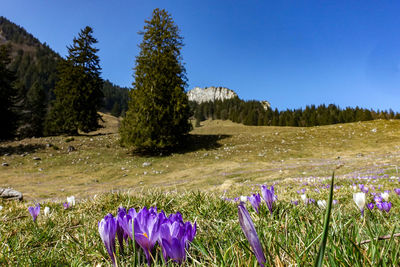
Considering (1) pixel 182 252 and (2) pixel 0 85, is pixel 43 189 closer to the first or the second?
(1) pixel 182 252

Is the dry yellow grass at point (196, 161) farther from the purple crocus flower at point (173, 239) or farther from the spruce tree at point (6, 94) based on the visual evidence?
the spruce tree at point (6, 94)

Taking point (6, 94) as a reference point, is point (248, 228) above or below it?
below

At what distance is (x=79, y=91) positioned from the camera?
94.1ft

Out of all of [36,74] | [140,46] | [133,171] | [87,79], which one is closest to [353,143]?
[133,171]

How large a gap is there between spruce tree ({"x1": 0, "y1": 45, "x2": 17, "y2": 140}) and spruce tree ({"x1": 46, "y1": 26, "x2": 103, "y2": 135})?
239 inches

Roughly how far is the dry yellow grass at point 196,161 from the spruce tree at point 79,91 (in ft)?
15.3

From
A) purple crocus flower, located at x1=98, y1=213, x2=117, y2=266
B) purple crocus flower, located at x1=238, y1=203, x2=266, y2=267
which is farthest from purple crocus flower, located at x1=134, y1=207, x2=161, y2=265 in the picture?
purple crocus flower, located at x1=238, y1=203, x2=266, y2=267

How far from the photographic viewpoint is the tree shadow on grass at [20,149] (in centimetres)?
1995

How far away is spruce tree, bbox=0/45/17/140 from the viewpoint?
27938 millimetres

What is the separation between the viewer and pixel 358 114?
232ft

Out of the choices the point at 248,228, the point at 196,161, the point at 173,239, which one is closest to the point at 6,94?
the point at 196,161

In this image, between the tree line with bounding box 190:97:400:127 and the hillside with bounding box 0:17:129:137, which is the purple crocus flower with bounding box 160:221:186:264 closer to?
the hillside with bounding box 0:17:129:137

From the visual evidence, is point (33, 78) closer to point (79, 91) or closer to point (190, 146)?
point (79, 91)

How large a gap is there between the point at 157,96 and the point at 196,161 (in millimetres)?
7674
